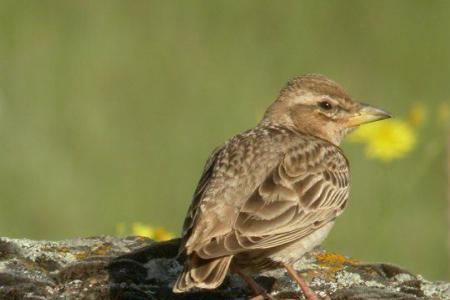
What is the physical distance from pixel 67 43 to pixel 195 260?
282 inches

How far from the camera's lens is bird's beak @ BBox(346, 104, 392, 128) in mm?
10625

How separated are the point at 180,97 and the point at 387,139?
3.02 meters

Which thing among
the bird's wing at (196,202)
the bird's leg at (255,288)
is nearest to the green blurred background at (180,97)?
the bird's wing at (196,202)

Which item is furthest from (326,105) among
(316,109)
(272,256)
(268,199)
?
(272,256)

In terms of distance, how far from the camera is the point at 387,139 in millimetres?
12633

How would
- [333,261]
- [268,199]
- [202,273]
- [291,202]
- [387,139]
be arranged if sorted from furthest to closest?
[387,139] → [333,261] → [291,202] → [268,199] → [202,273]

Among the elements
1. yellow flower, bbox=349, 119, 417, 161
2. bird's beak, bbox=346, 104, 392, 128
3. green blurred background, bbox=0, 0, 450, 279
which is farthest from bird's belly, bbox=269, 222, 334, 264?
yellow flower, bbox=349, 119, 417, 161

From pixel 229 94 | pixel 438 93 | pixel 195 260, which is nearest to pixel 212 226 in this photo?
pixel 195 260

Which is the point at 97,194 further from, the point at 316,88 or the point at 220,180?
the point at 220,180

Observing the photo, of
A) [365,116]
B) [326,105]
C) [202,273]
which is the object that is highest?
[326,105]

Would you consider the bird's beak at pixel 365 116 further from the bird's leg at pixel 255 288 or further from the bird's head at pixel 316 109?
the bird's leg at pixel 255 288

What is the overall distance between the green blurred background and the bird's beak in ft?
4.85

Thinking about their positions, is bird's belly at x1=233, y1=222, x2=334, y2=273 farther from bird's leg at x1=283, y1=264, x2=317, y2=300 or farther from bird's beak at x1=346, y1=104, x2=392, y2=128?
bird's beak at x1=346, y1=104, x2=392, y2=128

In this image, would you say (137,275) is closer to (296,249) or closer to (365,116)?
(296,249)
